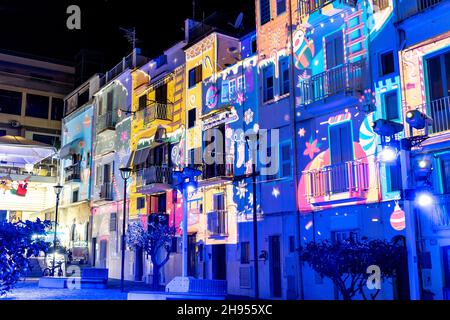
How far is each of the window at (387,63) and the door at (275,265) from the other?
7581mm

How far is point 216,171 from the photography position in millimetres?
24719

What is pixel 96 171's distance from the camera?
3706cm

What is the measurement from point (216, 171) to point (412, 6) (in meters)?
11.0

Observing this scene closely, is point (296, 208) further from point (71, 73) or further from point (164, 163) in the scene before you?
point (71, 73)

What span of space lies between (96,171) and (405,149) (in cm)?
2754

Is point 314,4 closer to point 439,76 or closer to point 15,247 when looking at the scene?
point 439,76

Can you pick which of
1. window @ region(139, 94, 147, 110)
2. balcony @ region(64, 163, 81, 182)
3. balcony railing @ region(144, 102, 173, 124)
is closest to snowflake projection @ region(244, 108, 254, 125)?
balcony railing @ region(144, 102, 173, 124)

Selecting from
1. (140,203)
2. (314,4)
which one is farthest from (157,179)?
(314,4)

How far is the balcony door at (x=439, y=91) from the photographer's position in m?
16.4

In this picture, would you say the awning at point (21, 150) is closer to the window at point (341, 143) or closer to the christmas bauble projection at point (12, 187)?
the christmas bauble projection at point (12, 187)

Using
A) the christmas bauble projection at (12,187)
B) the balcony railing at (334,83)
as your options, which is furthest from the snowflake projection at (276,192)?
the christmas bauble projection at (12,187)

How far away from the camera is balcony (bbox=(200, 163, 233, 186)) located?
24109 millimetres

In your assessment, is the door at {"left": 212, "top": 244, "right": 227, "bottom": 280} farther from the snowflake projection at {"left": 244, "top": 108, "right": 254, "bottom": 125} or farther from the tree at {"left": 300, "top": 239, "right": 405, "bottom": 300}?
the tree at {"left": 300, "top": 239, "right": 405, "bottom": 300}

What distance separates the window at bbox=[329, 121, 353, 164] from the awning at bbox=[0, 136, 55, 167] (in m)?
18.2
